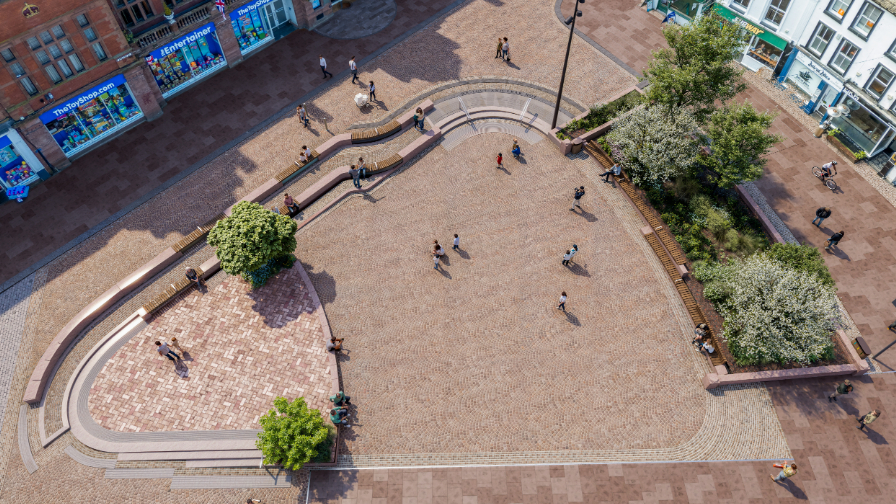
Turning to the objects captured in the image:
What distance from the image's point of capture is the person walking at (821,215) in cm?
3456

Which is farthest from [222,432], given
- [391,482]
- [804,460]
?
[804,460]

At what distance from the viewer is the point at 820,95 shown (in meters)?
40.1

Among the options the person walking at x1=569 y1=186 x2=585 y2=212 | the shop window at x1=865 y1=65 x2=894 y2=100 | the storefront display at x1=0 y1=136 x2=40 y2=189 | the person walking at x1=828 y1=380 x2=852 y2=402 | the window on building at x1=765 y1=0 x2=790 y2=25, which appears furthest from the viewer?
the window on building at x1=765 y1=0 x2=790 y2=25

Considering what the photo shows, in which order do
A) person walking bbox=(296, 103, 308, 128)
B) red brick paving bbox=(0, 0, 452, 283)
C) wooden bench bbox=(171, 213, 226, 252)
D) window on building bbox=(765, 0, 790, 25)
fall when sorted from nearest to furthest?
1. wooden bench bbox=(171, 213, 226, 252)
2. red brick paving bbox=(0, 0, 452, 283)
3. person walking bbox=(296, 103, 308, 128)
4. window on building bbox=(765, 0, 790, 25)

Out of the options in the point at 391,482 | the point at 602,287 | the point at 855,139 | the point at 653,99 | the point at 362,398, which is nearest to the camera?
the point at 391,482

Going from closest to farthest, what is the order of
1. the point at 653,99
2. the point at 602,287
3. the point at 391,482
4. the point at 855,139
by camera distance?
the point at 391,482 → the point at 602,287 → the point at 653,99 → the point at 855,139

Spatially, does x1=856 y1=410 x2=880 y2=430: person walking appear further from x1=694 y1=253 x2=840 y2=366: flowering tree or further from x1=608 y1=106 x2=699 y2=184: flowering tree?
x1=608 y1=106 x2=699 y2=184: flowering tree

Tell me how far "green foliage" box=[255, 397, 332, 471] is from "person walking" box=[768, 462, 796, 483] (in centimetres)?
2086

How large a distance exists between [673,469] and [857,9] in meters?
31.3

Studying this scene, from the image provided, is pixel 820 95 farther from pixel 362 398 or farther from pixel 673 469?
pixel 362 398

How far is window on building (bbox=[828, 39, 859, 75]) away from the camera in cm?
3734

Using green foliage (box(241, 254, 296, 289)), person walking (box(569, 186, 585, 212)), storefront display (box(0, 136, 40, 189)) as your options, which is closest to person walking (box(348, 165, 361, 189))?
green foliage (box(241, 254, 296, 289))

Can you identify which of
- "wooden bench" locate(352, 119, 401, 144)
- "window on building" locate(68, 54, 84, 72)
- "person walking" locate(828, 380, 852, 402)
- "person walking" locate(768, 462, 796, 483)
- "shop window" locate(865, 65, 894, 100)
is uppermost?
"window on building" locate(68, 54, 84, 72)

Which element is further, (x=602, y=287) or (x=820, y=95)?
(x=820, y=95)
